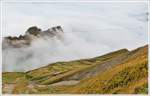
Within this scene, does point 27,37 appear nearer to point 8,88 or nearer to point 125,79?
point 8,88

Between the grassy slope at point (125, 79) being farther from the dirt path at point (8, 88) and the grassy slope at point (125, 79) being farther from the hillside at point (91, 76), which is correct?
the dirt path at point (8, 88)

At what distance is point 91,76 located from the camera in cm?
354

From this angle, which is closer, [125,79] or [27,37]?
[125,79]

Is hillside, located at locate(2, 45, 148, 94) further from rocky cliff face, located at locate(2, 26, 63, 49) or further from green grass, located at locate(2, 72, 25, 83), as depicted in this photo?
rocky cliff face, located at locate(2, 26, 63, 49)

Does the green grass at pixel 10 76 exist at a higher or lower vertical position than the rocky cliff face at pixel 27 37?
lower

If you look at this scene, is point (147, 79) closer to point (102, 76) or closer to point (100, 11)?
point (102, 76)

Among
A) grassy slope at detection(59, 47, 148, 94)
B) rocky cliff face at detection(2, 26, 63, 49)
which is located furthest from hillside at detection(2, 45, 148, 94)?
rocky cliff face at detection(2, 26, 63, 49)

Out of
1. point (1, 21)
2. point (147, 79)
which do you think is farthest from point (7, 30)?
point (147, 79)

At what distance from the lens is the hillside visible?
3465 mm

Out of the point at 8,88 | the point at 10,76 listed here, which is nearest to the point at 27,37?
the point at 10,76

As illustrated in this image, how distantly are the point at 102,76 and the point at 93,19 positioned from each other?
0.50 metres

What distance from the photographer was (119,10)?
139 inches

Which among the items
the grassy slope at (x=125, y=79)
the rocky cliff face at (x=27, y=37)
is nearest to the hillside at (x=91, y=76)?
the grassy slope at (x=125, y=79)

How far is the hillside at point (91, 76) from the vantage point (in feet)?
11.4
